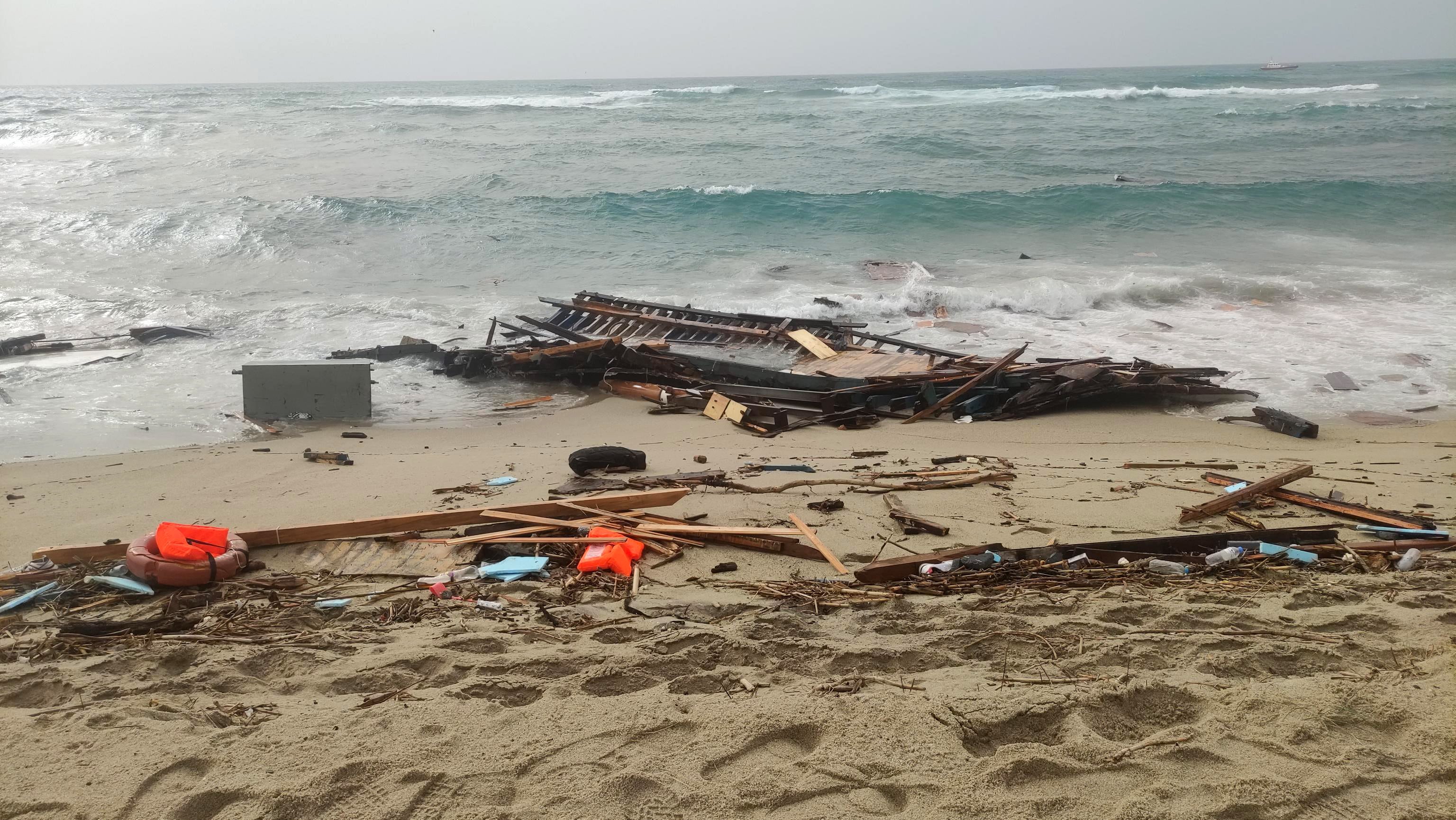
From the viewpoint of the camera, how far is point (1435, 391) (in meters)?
10.7

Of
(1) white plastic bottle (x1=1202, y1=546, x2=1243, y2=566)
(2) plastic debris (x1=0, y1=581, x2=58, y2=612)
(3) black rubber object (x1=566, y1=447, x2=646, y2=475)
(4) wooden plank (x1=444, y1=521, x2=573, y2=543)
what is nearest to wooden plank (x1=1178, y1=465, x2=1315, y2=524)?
(1) white plastic bottle (x1=1202, y1=546, x2=1243, y2=566)

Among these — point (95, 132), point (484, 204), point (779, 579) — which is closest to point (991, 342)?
point (779, 579)

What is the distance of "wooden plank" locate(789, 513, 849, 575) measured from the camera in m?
5.41

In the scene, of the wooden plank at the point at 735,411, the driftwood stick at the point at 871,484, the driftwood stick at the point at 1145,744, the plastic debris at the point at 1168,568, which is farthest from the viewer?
the wooden plank at the point at 735,411

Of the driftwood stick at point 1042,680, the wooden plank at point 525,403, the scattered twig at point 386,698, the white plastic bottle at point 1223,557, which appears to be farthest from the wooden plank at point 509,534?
the wooden plank at point 525,403

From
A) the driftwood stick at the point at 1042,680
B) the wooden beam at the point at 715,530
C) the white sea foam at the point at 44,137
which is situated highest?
the white sea foam at the point at 44,137

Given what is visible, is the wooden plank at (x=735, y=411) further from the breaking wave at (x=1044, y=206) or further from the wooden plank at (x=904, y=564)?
the breaking wave at (x=1044, y=206)

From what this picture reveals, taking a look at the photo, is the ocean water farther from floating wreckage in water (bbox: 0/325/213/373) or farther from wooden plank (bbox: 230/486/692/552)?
wooden plank (bbox: 230/486/692/552)

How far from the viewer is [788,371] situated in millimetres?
10688

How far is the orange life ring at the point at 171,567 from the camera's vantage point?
5.07 meters

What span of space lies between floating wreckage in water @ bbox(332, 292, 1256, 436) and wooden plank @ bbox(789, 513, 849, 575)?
337cm

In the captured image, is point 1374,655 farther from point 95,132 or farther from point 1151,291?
point 95,132

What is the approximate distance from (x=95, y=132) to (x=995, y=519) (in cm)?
4581

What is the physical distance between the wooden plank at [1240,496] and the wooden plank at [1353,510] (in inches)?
3.3
